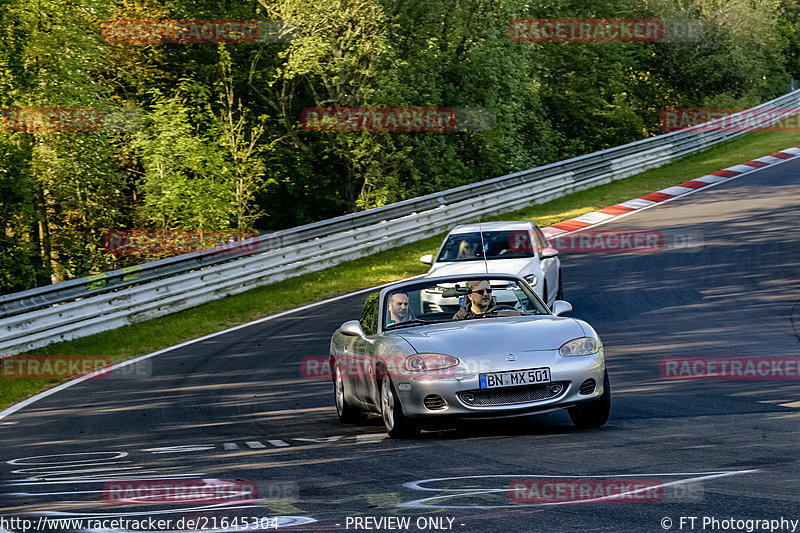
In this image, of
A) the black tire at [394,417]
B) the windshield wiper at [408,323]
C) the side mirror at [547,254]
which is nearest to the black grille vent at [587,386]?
the black tire at [394,417]

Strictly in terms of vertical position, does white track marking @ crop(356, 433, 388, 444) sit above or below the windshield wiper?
below

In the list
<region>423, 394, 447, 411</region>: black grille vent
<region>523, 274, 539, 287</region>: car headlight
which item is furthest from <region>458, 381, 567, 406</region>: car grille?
<region>523, 274, 539, 287</region>: car headlight

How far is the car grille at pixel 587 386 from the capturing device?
8.51m

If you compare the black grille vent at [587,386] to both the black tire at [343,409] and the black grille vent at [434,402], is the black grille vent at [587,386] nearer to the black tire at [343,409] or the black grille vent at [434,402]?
the black grille vent at [434,402]

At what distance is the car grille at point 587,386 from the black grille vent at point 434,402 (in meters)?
1.11

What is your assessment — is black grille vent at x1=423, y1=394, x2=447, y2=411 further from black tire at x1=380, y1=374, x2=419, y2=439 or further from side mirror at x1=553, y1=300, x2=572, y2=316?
side mirror at x1=553, y1=300, x2=572, y2=316

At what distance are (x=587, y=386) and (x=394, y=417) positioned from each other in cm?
161

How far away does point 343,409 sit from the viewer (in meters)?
10.5

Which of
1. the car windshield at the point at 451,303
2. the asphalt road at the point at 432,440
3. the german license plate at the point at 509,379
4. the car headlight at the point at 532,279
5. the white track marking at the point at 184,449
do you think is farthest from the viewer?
the car headlight at the point at 532,279

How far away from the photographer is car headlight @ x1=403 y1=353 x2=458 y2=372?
8.48 metres

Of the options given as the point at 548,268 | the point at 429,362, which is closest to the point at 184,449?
the point at 429,362

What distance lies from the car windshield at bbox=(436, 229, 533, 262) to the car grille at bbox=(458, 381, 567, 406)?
831 centimetres

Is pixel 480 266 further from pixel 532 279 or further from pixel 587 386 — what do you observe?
pixel 587 386

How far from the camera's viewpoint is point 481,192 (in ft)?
97.3
